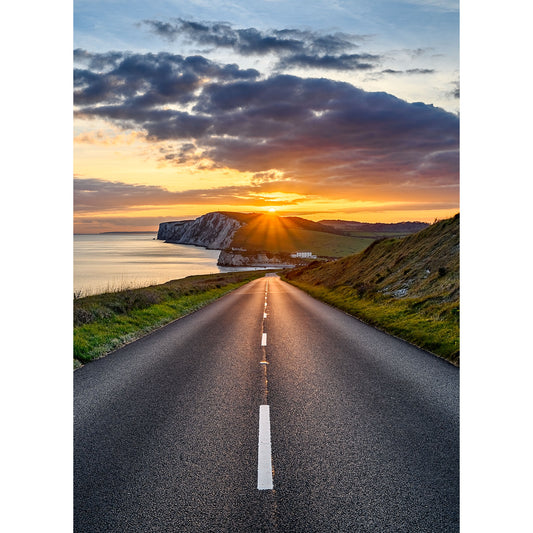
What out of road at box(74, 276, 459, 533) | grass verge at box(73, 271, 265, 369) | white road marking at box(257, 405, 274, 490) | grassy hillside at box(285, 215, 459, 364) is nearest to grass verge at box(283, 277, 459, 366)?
grassy hillside at box(285, 215, 459, 364)

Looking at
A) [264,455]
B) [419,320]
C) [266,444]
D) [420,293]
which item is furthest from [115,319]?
[420,293]

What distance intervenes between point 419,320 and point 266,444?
11016mm

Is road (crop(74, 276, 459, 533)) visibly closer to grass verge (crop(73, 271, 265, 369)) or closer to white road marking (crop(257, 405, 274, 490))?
white road marking (crop(257, 405, 274, 490))

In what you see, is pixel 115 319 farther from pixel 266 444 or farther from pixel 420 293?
pixel 420 293

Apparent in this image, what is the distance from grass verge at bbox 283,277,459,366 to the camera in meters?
11.0

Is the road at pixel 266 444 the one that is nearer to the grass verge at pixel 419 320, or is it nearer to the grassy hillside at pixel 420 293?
the grass verge at pixel 419 320

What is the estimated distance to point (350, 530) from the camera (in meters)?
3.21

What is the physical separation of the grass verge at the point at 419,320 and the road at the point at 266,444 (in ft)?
4.31

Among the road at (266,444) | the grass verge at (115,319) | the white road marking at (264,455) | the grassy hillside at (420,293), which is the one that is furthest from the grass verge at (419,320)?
the grass verge at (115,319)

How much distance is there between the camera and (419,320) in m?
14.5

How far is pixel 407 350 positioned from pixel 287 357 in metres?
3.34

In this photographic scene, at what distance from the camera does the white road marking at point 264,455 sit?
3.95 meters

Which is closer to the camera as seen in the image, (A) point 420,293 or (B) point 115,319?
(B) point 115,319
